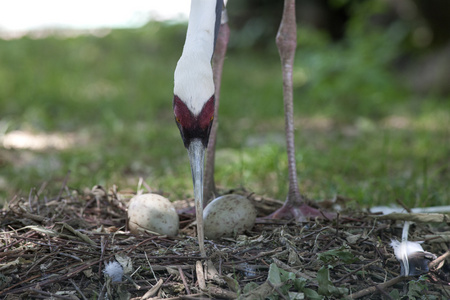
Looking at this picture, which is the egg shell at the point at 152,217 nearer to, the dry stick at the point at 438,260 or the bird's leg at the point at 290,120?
the bird's leg at the point at 290,120

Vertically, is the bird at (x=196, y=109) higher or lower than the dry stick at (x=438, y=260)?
higher

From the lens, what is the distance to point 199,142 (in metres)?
2.59

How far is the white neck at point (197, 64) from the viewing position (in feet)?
8.40

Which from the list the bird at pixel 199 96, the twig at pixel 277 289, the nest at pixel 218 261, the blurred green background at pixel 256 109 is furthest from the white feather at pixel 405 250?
the blurred green background at pixel 256 109

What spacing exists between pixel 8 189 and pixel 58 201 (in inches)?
46.4

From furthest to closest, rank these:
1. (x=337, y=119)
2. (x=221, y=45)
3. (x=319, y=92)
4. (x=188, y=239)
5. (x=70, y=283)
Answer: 1. (x=319, y=92)
2. (x=337, y=119)
3. (x=221, y=45)
4. (x=188, y=239)
5. (x=70, y=283)

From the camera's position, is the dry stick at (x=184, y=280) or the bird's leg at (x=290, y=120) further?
the bird's leg at (x=290, y=120)

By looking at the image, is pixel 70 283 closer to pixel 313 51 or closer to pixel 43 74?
pixel 43 74

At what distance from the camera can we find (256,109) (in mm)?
7156

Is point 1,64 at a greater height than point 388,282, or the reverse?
point 1,64

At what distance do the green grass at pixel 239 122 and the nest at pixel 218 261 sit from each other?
0.99 metres

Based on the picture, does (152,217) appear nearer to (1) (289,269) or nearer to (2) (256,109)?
(1) (289,269)

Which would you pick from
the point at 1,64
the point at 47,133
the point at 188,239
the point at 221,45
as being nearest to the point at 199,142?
the point at 188,239

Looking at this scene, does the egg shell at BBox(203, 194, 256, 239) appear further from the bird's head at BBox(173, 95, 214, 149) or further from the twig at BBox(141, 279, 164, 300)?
the twig at BBox(141, 279, 164, 300)
